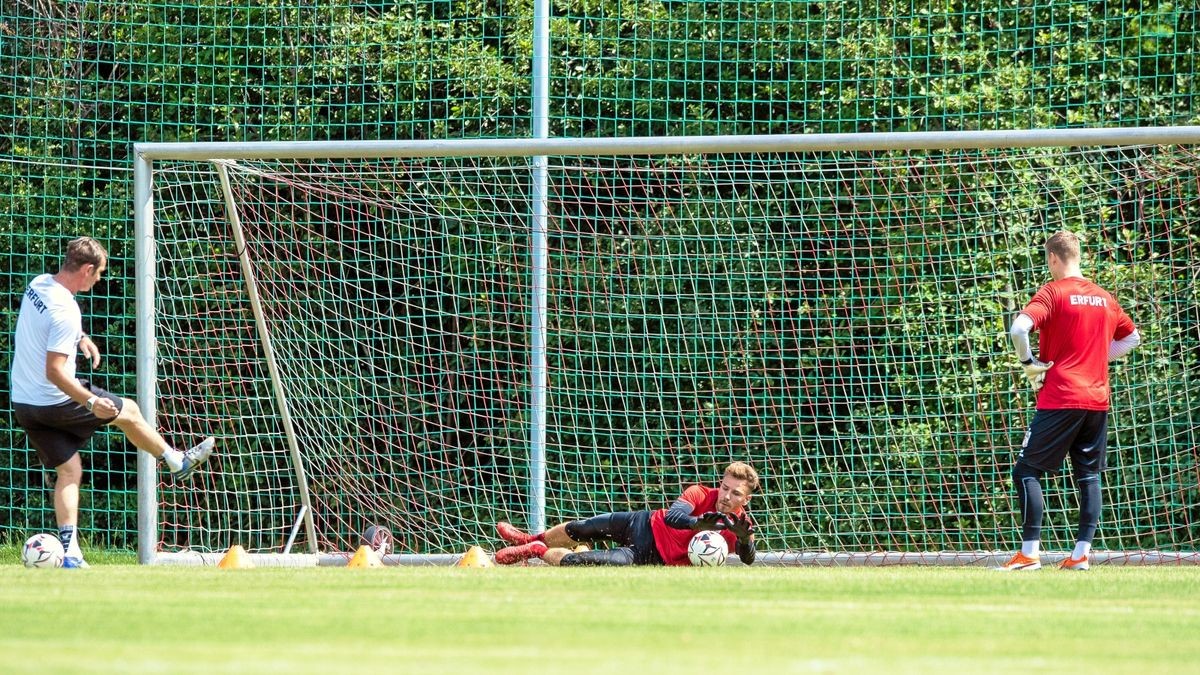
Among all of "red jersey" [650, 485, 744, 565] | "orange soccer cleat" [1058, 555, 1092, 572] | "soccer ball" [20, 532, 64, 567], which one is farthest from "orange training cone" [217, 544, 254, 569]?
"orange soccer cleat" [1058, 555, 1092, 572]

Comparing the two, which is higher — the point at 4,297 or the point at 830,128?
the point at 830,128

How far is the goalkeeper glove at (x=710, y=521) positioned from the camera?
9.80 meters

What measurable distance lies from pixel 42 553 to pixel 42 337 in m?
1.09

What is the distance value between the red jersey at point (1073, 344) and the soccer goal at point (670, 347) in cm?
236

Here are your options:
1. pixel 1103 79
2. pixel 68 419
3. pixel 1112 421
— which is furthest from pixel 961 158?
pixel 68 419

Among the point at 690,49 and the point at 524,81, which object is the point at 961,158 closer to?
the point at 690,49

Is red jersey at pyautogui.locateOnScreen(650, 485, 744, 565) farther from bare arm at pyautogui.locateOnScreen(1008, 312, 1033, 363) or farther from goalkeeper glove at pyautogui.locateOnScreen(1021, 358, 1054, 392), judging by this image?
bare arm at pyautogui.locateOnScreen(1008, 312, 1033, 363)

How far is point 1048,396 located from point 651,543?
2.60 metres

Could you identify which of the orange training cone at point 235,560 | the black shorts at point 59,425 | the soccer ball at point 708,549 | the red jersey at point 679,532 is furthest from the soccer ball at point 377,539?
the black shorts at point 59,425

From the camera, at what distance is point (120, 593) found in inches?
263

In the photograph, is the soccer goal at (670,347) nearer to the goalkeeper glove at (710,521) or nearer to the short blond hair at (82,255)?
the goalkeeper glove at (710,521)

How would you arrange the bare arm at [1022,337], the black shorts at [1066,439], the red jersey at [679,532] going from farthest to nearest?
the red jersey at [679,532]
the black shorts at [1066,439]
the bare arm at [1022,337]

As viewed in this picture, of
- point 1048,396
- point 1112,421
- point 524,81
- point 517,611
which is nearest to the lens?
point 517,611

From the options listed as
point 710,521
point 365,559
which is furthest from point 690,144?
point 365,559
